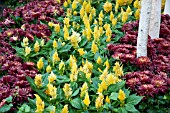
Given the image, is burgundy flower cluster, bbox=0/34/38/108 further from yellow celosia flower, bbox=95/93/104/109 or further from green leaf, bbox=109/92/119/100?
green leaf, bbox=109/92/119/100

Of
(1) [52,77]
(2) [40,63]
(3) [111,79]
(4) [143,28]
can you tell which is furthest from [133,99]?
(2) [40,63]

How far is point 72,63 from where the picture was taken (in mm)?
4043

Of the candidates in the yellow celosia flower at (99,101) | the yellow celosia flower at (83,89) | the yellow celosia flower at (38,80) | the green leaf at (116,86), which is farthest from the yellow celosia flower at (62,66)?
the yellow celosia flower at (99,101)

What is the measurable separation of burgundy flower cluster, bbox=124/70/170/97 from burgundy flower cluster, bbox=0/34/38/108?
1058 millimetres

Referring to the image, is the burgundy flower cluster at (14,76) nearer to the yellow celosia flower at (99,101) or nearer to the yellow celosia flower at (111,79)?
the yellow celosia flower at (99,101)

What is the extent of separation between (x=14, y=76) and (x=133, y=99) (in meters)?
1.31

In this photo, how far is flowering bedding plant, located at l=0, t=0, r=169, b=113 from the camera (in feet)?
11.4

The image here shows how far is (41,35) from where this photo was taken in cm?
484

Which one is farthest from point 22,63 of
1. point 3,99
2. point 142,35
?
point 142,35

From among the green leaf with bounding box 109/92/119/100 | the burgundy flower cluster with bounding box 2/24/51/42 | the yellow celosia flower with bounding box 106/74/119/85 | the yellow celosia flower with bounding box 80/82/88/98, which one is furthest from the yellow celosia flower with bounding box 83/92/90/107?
the burgundy flower cluster with bounding box 2/24/51/42

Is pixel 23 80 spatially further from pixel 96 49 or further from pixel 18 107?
pixel 96 49

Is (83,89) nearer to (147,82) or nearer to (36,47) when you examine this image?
(147,82)

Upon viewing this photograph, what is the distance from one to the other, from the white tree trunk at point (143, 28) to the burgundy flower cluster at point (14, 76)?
125cm

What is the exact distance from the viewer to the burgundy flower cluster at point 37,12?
537 centimetres
